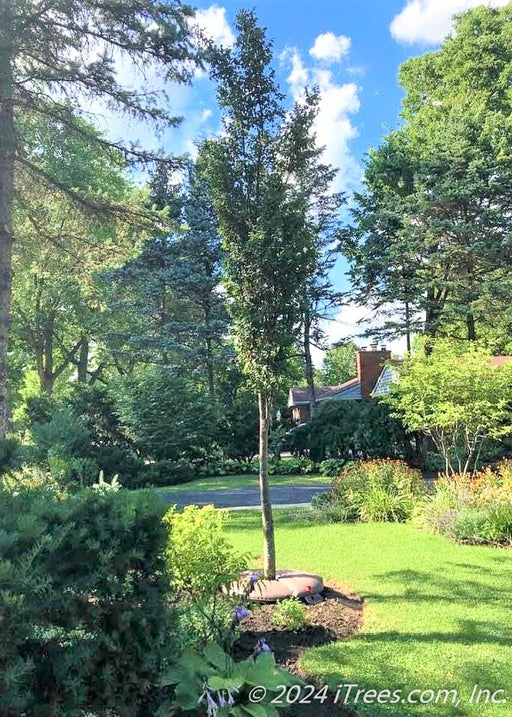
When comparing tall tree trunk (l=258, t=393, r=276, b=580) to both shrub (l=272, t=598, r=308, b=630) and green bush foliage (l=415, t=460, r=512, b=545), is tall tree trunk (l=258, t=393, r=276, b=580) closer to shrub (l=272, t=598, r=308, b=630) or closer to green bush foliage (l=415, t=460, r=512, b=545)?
shrub (l=272, t=598, r=308, b=630)

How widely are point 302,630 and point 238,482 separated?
395 inches

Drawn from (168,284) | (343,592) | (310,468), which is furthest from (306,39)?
(168,284)

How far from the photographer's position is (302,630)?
3.95m

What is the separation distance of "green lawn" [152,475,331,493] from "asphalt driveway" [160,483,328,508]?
1.95 feet

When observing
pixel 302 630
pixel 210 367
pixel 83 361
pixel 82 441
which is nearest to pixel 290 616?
pixel 302 630

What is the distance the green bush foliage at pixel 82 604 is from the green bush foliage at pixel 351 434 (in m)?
12.5

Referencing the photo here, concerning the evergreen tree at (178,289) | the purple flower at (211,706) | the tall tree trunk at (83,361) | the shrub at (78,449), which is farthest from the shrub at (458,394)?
the tall tree trunk at (83,361)

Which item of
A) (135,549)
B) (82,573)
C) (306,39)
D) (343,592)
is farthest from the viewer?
(306,39)

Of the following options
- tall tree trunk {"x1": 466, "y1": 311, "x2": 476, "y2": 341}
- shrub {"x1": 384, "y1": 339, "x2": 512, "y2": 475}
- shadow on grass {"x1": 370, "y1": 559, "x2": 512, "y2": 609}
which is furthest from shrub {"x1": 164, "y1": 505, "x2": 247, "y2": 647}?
tall tree trunk {"x1": 466, "y1": 311, "x2": 476, "y2": 341}

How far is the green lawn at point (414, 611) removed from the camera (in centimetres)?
312

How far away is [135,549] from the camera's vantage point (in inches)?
90.0

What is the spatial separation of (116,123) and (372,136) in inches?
588

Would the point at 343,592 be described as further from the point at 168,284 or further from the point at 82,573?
the point at 168,284

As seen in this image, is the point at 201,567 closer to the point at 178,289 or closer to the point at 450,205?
the point at 450,205
